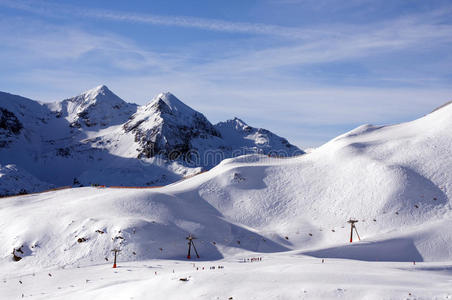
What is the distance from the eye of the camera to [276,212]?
62.2 meters

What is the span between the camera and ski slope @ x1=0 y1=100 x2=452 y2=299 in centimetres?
4869

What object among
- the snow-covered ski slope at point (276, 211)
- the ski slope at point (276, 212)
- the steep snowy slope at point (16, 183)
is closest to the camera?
the ski slope at point (276, 212)

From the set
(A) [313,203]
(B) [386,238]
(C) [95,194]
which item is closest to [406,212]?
(B) [386,238]

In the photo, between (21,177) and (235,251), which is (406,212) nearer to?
(235,251)

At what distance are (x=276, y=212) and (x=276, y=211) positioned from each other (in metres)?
0.23

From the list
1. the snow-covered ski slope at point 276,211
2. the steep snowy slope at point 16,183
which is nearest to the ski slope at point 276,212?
the snow-covered ski slope at point 276,211

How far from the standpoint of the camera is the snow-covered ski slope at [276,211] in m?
49.1

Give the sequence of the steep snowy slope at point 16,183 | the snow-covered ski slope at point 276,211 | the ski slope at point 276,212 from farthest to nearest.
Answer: the steep snowy slope at point 16,183 → the snow-covered ski slope at point 276,211 → the ski slope at point 276,212

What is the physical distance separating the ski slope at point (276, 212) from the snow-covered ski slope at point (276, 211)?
157mm

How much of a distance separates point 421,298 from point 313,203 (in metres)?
38.8

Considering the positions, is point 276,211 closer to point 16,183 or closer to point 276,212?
point 276,212

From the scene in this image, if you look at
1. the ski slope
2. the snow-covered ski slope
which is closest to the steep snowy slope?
the ski slope

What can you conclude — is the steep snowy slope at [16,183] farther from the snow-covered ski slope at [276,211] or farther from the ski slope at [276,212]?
the snow-covered ski slope at [276,211]

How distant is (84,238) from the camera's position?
5038 cm
